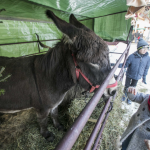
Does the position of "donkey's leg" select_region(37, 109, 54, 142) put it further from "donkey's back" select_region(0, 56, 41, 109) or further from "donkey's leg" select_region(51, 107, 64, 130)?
"donkey's back" select_region(0, 56, 41, 109)

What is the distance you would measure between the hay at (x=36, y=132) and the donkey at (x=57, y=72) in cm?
72

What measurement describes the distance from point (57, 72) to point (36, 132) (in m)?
1.71

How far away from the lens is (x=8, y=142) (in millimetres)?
1957

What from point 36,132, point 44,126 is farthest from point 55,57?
point 36,132

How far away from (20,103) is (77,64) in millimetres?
1190

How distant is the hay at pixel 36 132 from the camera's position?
1.79 m

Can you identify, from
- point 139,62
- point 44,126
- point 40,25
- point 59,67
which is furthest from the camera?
point 40,25

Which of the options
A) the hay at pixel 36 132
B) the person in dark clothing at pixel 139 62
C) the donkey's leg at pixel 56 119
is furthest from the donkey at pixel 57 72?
the person in dark clothing at pixel 139 62

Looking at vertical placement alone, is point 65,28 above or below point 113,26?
below

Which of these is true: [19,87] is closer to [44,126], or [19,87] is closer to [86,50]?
[44,126]

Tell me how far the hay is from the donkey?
0.72 m

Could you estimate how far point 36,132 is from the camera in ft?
6.76

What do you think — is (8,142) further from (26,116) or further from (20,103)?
(20,103)

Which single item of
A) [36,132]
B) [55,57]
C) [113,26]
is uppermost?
[113,26]
